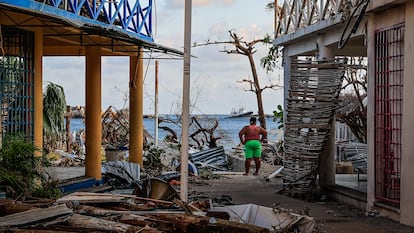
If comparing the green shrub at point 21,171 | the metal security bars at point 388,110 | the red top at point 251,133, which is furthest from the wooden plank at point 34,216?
the red top at point 251,133

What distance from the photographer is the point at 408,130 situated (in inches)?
443

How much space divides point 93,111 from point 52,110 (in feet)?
18.4

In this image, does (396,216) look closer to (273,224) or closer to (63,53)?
(273,224)

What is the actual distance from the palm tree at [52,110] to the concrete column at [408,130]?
12.1 meters

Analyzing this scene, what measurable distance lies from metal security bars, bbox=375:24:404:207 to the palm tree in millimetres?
11222

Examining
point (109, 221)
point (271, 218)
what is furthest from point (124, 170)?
point (109, 221)

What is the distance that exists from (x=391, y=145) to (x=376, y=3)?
2456mm

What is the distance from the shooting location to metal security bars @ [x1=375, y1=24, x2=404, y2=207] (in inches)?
462

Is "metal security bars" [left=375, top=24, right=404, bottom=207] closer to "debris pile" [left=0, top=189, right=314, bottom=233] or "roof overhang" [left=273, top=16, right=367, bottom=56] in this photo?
"roof overhang" [left=273, top=16, right=367, bottom=56]

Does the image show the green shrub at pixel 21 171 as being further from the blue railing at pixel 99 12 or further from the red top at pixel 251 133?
the red top at pixel 251 133

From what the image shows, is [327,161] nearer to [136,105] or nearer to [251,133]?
[251,133]

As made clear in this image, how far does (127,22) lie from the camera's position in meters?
15.4

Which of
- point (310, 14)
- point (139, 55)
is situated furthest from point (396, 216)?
point (139, 55)

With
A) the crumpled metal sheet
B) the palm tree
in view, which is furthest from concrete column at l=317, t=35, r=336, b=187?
the palm tree
